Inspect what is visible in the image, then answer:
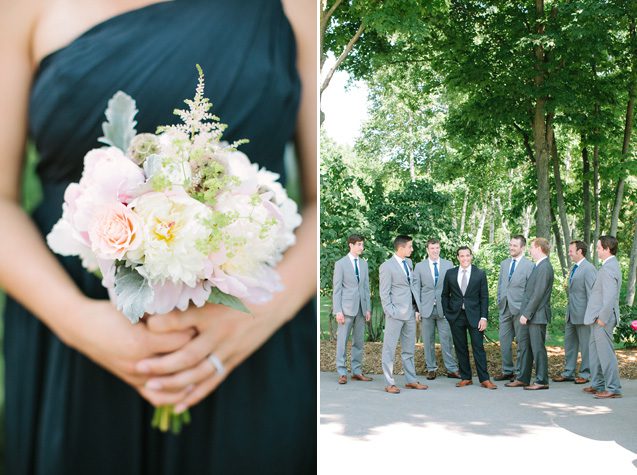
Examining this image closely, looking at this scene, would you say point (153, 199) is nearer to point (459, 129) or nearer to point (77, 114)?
point (77, 114)

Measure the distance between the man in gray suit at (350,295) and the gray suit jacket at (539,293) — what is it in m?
1.74

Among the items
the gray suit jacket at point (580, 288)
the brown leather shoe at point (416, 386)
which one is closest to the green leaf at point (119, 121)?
the brown leather shoe at point (416, 386)

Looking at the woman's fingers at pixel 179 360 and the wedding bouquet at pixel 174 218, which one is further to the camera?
the woman's fingers at pixel 179 360

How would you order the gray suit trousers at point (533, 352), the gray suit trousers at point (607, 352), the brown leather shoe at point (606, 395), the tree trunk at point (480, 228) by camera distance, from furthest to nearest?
1. the tree trunk at point (480, 228)
2. the gray suit trousers at point (533, 352)
3. the brown leather shoe at point (606, 395)
4. the gray suit trousers at point (607, 352)

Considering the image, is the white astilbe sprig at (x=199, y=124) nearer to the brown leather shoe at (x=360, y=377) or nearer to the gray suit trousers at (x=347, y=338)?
the gray suit trousers at (x=347, y=338)

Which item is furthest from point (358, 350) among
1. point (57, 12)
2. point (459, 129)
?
point (57, 12)

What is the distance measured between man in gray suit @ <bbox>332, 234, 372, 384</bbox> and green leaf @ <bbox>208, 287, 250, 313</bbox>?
16.2 feet

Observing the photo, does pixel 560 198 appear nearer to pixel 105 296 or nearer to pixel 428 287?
pixel 428 287

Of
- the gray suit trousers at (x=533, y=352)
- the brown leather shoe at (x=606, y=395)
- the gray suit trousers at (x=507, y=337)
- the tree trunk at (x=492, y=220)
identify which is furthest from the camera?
the tree trunk at (x=492, y=220)

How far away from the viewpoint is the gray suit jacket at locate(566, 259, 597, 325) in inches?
318

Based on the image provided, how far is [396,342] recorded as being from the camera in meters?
7.80

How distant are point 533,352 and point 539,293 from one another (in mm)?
710

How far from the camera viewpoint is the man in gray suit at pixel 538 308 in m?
7.92

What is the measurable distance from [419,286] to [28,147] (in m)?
5.98
